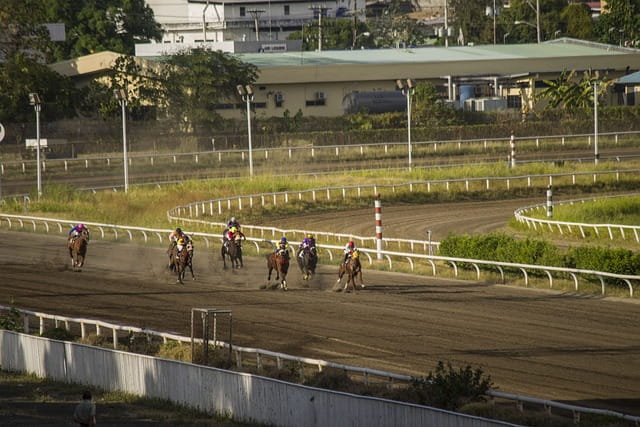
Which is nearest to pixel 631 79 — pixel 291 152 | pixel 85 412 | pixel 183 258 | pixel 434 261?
pixel 291 152

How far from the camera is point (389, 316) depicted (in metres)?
17.5

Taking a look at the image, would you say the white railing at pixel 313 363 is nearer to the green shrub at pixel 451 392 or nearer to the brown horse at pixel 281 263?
the green shrub at pixel 451 392

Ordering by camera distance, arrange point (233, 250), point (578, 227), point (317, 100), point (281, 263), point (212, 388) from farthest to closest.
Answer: point (317, 100) → point (578, 227) → point (233, 250) → point (281, 263) → point (212, 388)

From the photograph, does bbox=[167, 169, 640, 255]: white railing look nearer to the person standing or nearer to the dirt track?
the dirt track

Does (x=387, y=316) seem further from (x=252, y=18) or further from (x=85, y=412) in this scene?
(x=252, y=18)

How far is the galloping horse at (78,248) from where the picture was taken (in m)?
22.6

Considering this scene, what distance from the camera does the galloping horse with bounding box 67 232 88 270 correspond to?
22.6m

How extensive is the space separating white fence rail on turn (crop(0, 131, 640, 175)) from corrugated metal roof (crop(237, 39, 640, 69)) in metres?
13.7

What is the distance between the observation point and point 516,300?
734 inches

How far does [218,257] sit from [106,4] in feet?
216

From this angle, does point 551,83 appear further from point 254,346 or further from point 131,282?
point 254,346

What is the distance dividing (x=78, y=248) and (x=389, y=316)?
25.4 feet

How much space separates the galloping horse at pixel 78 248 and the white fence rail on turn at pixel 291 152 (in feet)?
65.8

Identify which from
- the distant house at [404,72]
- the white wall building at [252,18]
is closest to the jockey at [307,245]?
the distant house at [404,72]
